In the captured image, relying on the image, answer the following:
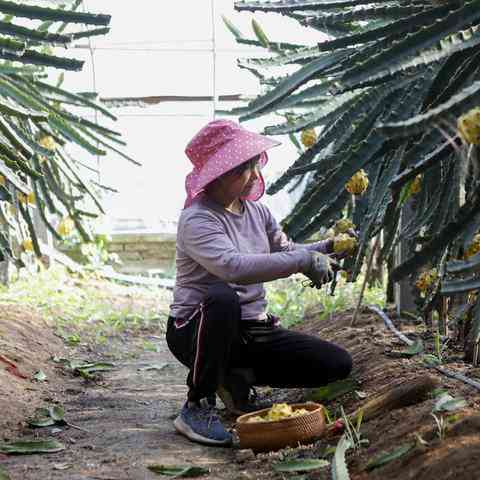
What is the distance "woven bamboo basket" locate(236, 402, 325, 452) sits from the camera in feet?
8.22

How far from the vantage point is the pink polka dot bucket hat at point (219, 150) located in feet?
9.58

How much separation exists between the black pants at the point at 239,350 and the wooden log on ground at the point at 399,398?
1.62 ft

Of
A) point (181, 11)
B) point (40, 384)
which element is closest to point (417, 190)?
point (40, 384)

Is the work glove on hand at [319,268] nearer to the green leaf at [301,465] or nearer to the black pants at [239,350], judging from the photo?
the black pants at [239,350]

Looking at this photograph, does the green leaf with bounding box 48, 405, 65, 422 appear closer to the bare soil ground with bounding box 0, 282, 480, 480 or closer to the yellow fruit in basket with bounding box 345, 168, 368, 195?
the bare soil ground with bounding box 0, 282, 480, 480

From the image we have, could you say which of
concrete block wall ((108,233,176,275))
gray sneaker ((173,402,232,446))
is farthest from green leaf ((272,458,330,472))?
concrete block wall ((108,233,176,275))

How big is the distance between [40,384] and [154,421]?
2.44 ft

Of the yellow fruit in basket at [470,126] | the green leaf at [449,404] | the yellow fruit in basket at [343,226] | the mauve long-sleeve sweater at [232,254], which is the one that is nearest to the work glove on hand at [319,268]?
the mauve long-sleeve sweater at [232,254]

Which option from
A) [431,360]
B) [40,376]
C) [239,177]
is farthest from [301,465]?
[40,376]

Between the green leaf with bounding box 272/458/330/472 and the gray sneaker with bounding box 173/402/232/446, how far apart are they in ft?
1.72

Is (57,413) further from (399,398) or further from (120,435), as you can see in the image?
(399,398)

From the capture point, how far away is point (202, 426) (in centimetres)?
280

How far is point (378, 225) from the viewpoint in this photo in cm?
254

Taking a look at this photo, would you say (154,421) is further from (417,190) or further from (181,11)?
(181,11)
